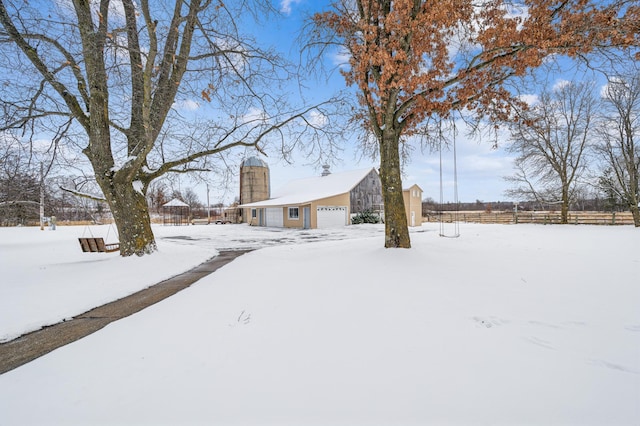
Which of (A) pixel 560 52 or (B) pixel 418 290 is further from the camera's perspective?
(A) pixel 560 52

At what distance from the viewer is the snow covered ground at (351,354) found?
1.85m

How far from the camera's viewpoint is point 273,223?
25844 mm

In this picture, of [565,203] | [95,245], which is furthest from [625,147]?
[95,245]

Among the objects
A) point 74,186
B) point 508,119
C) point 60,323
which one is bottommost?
point 60,323

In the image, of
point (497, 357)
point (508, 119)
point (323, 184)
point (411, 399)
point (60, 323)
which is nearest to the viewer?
point (411, 399)

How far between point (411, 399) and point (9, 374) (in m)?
3.43

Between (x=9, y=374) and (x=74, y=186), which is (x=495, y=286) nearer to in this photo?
(x=9, y=374)

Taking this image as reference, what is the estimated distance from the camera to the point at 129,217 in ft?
25.6

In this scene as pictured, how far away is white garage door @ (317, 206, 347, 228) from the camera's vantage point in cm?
2259

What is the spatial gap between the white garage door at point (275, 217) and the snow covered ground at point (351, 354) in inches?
788

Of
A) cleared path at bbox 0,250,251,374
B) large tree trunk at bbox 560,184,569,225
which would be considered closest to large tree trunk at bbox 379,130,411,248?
cleared path at bbox 0,250,251,374

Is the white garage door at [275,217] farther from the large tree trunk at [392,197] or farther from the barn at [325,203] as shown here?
Answer: the large tree trunk at [392,197]

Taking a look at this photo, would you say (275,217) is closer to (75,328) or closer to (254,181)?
(254,181)

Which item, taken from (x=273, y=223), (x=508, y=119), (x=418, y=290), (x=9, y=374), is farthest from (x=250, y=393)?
(x=273, y=223)
